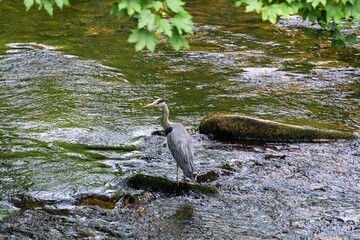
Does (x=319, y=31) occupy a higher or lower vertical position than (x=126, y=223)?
higher

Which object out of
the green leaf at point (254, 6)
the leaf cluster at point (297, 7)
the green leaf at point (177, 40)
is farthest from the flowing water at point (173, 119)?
the green leaf at point (177, 40)

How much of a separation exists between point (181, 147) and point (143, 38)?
13.4ft

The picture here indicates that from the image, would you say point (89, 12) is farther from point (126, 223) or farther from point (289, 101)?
point (126, 223)

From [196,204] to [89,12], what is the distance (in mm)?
11108

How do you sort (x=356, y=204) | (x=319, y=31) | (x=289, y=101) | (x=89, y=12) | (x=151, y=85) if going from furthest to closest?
1. (x=89, y=12)
2. (x=151, y=85)
3. (x=289, y=101)
4. (x=356, y=204)
5. (x=319, y=31)

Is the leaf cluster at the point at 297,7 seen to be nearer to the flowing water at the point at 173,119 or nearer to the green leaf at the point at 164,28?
the green leaf at the point at 164,28

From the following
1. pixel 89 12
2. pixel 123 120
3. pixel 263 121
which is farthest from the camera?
pixel 89 12

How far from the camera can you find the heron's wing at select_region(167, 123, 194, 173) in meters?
7.33

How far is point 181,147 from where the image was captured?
7.50 meters

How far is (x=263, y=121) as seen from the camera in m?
8.86

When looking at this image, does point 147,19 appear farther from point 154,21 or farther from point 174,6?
point 174,6

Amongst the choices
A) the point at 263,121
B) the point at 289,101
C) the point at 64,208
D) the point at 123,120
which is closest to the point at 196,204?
the point at 64,208

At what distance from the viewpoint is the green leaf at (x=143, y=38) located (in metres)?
3.48

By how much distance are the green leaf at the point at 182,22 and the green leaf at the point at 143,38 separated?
5.6 inches
